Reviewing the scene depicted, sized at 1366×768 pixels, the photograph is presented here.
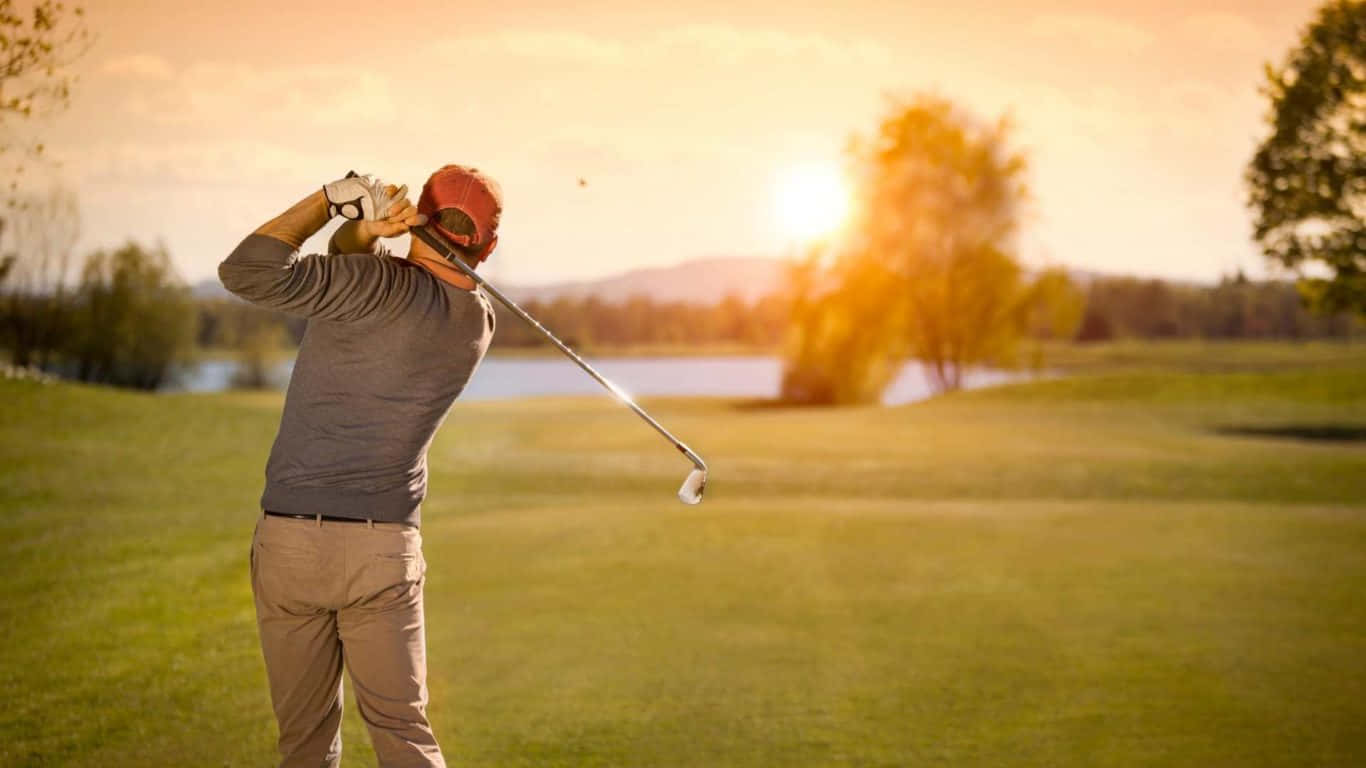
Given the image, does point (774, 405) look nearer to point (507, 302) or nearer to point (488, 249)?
point (507, 302)

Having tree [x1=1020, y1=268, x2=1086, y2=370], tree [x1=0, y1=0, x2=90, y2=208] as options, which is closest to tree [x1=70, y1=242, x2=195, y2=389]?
tree [x1=1020, y1=268, x2=1086, y2=370]

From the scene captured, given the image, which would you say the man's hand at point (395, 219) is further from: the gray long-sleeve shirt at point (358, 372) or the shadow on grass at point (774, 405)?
the shadow on grass at point (774, 405)

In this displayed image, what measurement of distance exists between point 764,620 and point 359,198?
4.93 m

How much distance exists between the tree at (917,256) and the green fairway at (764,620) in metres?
25.0

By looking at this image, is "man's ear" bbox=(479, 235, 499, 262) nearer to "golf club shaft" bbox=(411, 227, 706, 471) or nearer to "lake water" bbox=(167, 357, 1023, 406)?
"golf club shaft" bbox=(411, 227, 706, 471)

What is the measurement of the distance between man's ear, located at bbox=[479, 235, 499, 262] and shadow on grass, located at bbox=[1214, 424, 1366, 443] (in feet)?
80.9

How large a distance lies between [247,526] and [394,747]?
10643 millimetres

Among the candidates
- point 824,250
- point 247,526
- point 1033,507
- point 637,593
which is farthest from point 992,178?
point 637,593

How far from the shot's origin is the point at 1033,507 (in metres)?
13.7

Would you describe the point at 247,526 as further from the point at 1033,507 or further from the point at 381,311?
the point at 381,311

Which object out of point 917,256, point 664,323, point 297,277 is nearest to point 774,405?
point 917,256

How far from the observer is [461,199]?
3502 millimetres

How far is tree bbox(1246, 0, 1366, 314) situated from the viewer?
27.1m

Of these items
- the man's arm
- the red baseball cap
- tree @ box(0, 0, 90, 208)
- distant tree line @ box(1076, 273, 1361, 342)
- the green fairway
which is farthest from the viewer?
distant tree line @ box(1076, 273, 1361, 342)
